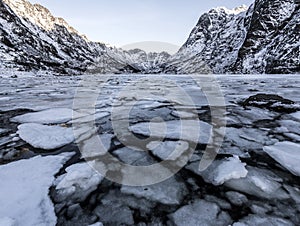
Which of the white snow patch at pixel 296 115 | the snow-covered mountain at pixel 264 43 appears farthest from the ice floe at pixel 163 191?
the snow-covered mountain at pixel 264 43

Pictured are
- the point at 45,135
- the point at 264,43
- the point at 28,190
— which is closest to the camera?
the point at 28,190

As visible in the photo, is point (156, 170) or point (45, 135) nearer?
point (156, 170)

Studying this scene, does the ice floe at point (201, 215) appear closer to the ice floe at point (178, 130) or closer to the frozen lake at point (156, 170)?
the frozen lake at point (156, 170)

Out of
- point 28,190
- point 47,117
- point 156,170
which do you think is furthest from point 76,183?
point 47,117

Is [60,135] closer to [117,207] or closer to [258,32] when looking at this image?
[117,207]

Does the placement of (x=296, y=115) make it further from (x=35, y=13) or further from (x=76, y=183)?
(x=35, y=13)

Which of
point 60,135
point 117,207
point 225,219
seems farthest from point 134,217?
point 60,135
